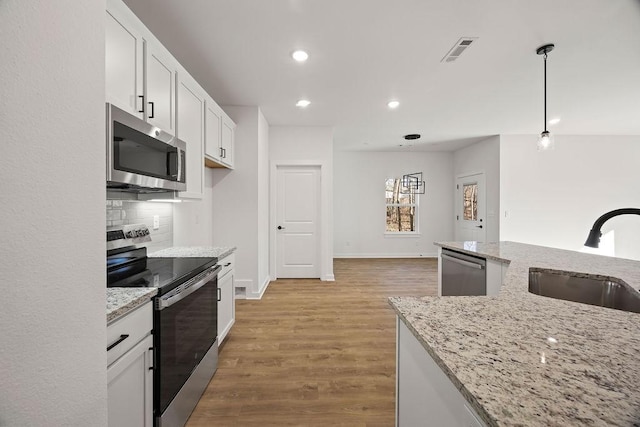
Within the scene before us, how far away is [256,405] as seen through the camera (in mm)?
1819

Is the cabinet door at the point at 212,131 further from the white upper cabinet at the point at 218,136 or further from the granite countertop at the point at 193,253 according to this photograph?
the granite countertop at the point at 193,253

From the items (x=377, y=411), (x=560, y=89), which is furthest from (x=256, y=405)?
(x=560, y=89)

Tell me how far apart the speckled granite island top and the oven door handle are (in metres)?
1.06

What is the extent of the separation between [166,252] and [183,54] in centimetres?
173

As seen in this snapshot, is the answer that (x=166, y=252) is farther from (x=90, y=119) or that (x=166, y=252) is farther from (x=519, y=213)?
(x=519, y=213)

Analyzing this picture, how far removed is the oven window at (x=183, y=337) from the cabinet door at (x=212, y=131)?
1.41m

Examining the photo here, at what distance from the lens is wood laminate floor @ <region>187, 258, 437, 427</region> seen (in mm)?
1744

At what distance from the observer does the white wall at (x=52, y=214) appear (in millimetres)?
565

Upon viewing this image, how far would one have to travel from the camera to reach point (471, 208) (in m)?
6.35

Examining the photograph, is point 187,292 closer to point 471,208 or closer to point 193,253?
point 193,253

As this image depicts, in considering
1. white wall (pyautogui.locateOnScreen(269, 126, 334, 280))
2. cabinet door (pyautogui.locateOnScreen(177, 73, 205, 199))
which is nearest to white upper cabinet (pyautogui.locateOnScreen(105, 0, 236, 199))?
cabinet door (pyautogui.locateOnScreen(177, 73, 205, 199))

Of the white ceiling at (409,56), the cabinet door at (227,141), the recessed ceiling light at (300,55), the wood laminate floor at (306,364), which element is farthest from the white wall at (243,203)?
the recessed ceiling light at (300,55)

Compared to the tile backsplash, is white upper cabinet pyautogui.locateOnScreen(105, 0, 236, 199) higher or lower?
higher

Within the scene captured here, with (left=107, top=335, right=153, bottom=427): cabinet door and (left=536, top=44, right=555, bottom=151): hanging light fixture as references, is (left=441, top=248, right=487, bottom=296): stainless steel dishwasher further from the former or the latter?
(left=107, top=335, right=153, bottom=427): cabinet door
